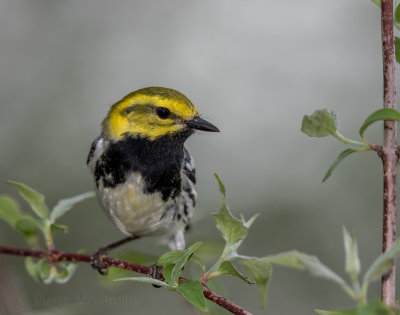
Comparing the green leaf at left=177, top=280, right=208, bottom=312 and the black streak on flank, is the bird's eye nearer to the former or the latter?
the black streak on flank

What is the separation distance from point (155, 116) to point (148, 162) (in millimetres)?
384

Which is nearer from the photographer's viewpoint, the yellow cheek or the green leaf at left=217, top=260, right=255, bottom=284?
the green leaf at left=217, top=260, right=255, bottom=284

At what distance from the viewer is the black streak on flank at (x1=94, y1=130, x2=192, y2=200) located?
4207 mm

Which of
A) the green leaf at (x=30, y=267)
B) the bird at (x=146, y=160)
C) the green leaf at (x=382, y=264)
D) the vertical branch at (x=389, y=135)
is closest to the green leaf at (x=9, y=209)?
the green leaf at (x=30, y=267)

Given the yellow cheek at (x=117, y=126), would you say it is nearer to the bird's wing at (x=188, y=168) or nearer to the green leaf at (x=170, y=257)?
the bird's wing at (x=188, y=168)

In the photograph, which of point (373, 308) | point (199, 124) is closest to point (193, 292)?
point (373, 308)

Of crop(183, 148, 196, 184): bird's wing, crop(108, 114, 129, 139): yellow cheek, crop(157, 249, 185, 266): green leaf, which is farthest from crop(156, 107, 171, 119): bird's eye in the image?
crop(157, 249, 185, 266): green leaf

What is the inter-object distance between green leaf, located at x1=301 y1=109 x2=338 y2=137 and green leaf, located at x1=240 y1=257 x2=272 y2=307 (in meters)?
0.50

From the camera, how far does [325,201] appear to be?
9.08 metres

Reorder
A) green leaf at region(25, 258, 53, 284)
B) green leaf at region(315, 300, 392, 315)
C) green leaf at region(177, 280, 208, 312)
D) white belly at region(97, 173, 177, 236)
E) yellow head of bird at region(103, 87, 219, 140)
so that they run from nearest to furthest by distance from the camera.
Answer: green leaf at region(315, 300, 392, 315) → green leaf at region(177, 280, 208, 312) → green leaf at region(25, 258, 53, 284) → white belly at region(97, 173, 177, 236) → yellow head of bird at region(103, 87, 219, 140)

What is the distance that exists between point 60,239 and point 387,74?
25.2 feet

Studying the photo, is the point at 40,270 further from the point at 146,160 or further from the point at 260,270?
the point at 146,160

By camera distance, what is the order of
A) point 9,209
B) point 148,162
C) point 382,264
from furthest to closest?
point 148,162, point 9,209, point 382,264

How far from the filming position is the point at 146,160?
13.9 ft
